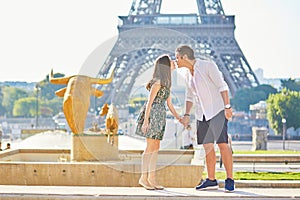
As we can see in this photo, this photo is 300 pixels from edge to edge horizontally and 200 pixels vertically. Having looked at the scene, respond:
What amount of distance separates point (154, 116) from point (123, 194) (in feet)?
4.02

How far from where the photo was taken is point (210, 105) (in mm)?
8523

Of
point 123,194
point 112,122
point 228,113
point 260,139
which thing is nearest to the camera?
point 123,194

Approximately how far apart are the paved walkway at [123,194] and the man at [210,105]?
0.41m

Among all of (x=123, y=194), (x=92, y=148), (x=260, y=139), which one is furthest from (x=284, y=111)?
(x=123, y=194)

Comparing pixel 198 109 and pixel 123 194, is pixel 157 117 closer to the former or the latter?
pixel 198 109

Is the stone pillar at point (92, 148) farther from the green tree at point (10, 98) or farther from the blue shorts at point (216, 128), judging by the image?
the green tree at point (10, 98)

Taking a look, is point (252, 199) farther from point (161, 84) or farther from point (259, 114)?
point (259, 114)

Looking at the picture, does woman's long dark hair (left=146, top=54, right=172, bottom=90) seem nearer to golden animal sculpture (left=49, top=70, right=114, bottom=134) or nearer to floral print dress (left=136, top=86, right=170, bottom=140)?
floral print dress (left=136, top=86, right=170, bottom=140)

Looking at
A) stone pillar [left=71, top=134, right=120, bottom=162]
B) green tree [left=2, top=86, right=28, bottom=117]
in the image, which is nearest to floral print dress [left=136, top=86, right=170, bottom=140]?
stone pillar [left=71, top=134, right=120, bottom=162]

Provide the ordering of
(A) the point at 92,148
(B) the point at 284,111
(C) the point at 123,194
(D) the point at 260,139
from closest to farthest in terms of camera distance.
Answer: (C) the point at 123,194
(A) the point at 92,148
(D) the point at 260,139
(B) the point at 284,111

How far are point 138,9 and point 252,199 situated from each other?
62.8 m

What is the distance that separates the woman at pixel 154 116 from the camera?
8.61 m

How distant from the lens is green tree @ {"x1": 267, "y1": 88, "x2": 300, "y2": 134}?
5844 cm

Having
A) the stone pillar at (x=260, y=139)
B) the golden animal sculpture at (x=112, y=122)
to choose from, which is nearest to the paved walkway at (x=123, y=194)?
the golden animal sculpture at (x=112, y=122)
